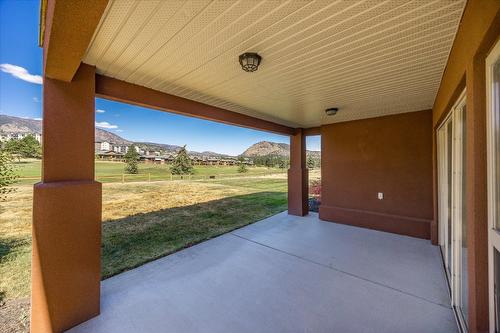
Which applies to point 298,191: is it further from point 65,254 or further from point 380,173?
point 65,254

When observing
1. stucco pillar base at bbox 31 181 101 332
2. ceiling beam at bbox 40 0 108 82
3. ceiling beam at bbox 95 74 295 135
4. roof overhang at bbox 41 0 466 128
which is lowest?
stucco pillar base at bbox 31 181 101 332

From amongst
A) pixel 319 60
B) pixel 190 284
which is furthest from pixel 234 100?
pixel 190 284

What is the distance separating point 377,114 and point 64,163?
541cm

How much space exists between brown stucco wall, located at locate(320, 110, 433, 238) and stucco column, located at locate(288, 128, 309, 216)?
62 cm

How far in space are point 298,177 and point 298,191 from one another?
0.42 m

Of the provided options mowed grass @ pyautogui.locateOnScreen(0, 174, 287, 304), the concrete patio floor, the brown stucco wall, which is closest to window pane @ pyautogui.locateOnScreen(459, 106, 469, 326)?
the concrete patio floor

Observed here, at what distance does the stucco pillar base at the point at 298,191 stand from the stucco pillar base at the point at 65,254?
16.2ft

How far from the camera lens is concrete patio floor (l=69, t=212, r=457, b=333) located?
6.58 feet

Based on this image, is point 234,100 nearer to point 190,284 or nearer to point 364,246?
point 190,284

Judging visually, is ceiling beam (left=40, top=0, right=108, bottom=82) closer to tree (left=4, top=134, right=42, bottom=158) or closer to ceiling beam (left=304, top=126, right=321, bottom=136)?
tree (left=4, top=134, right=42, bottom=158)

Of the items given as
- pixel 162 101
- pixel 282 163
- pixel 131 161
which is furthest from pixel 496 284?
pixel 282 163

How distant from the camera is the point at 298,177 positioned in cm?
613

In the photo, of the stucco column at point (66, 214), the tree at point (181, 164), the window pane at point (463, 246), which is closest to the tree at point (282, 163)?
the tree at point (181, 164)

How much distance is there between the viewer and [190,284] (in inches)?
105
